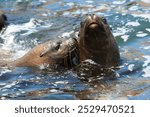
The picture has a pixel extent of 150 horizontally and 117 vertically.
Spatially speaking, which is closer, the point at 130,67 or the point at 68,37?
the point at 130,67

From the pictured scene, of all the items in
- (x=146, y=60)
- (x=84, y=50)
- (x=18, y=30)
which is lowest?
(x=18, y=30)

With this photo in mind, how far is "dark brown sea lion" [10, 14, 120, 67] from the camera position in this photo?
23.8ft

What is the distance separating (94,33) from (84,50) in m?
0.39

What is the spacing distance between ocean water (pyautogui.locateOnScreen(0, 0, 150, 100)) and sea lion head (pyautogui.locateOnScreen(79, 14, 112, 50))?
0.45 metres

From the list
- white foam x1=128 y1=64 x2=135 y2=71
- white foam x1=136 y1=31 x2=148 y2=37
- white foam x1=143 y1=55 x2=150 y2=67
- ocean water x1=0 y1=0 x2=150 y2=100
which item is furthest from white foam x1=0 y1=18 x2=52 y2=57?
white foam x1=128 y1=64 x2=135 y2=71

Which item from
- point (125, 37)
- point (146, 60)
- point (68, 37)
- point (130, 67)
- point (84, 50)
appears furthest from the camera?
point (125, 37)

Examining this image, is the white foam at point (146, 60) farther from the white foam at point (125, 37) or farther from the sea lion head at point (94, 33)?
the white foam at point (125, 37)

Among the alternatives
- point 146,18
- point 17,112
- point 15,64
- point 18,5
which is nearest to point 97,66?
point 15,64

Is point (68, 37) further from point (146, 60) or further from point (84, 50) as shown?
point (146, 60)

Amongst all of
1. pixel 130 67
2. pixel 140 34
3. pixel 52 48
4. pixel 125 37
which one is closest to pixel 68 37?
pixel 52 48

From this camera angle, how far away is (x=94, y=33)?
721 cm

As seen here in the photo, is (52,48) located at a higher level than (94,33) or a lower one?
lower

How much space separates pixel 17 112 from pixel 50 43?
2.81m

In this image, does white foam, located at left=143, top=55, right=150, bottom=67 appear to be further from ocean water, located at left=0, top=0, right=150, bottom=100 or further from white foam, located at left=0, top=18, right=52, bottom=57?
white foam, located at left=0, top=18, right=52, bottom=57
